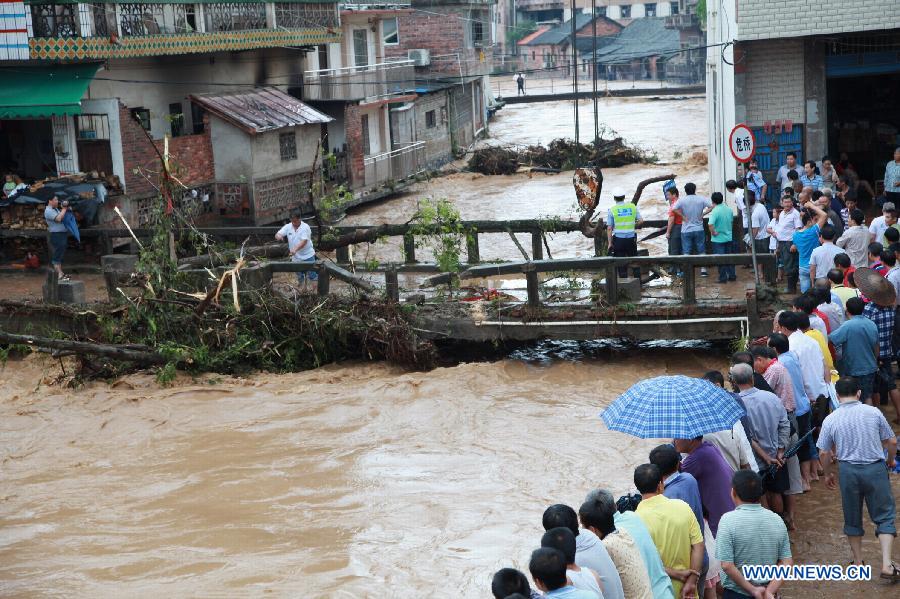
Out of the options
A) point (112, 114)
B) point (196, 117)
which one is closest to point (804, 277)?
point (112, 114)

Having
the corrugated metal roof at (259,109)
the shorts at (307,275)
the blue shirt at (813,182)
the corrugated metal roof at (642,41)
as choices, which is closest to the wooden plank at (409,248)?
the shorts at (307,275)

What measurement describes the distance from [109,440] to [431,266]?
18.4 ft

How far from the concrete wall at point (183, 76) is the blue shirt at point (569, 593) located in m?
18.5

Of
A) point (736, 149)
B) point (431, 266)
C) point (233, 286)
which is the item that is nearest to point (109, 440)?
point (233, 286)

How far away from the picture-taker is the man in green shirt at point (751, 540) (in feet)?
21.7

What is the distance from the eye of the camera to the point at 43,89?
2225 cm

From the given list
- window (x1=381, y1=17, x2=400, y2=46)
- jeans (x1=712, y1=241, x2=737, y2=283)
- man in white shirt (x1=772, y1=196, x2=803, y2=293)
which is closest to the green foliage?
jeans (x1=712, y1=241, x2=737, y2=283)

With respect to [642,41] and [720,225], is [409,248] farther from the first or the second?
[642,41]

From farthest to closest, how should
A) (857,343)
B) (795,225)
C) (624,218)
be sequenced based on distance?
(624,218) → (795,225) → (857,343)

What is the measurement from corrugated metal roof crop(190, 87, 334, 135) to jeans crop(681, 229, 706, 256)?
46.3 ft

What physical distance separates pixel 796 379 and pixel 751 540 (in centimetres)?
281

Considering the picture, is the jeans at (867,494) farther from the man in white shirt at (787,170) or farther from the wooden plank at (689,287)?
the man in white shirt at (787,170)

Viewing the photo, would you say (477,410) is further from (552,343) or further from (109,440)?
(109,440)

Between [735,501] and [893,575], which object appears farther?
[893,575]
